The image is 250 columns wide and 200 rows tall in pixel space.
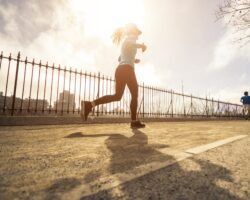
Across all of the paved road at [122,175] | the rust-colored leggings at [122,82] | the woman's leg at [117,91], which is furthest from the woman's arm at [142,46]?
the paved road at [122,175]

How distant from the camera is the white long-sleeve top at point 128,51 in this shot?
4910mm

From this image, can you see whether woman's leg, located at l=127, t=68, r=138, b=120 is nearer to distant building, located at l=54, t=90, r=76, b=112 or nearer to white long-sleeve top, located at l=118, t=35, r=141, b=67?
white long-sleeve top, located at l=118, t=35, r=141, b=67

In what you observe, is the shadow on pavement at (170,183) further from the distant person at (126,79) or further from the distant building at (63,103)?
the distant building at (63,103)

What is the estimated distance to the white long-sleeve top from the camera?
4.91 metres

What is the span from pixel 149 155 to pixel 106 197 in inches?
41.3

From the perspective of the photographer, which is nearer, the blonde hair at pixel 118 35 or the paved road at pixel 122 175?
the paved road at pixel 122 175

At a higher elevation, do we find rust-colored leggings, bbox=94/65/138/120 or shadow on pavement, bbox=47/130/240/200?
rust-colored leggings, bbox=94/65/138/120

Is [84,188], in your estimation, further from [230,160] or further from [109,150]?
[230,160]

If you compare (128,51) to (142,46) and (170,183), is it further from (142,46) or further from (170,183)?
(170,183)

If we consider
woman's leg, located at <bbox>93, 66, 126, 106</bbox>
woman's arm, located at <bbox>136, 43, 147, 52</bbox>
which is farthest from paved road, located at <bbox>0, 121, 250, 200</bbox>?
woman's arm, located at <bbox>136, 43, 147, 52</bbox>

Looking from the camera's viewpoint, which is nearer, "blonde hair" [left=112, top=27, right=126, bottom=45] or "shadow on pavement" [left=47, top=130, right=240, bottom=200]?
"shadow on pavement" [left=47, top=130, right=240, bottom=200]

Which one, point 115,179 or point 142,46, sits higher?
point 142,46

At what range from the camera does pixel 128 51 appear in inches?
193

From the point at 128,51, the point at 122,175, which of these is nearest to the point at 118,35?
the point at 128,51
